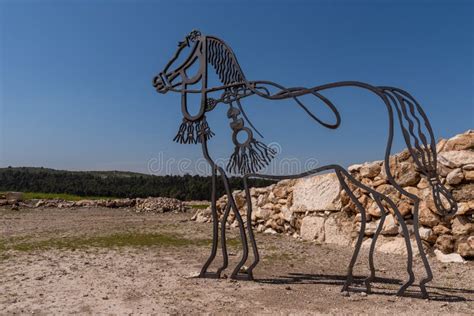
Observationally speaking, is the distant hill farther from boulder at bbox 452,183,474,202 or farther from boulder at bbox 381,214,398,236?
boulder at bbox 452,183,474,202

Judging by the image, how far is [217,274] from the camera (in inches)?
217

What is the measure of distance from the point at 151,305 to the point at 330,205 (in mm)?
6451

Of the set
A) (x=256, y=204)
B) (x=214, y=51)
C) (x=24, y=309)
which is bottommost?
(x=24, y=309)

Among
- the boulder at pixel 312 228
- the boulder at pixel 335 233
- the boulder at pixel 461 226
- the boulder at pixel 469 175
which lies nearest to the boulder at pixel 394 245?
the boulder at pixel 461 226

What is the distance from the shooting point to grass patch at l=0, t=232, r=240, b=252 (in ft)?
27.4

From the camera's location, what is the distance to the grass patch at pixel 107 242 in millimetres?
8352

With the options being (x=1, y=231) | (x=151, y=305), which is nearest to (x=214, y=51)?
(x=151, y=305)

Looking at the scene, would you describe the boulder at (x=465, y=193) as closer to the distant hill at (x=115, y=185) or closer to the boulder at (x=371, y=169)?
the boulder at (x=371, y=169)

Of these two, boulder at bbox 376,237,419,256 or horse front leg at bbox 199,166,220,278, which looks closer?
horse front leg at bbox 199,166,220,278

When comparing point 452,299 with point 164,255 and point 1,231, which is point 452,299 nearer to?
point 164,255

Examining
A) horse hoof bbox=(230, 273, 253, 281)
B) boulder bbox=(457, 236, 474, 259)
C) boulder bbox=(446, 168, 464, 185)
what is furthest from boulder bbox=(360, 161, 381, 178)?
horse hoof bbox=(230, 273, 253, 281)

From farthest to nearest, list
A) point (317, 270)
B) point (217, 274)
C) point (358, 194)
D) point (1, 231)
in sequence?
point (1, 231)
point (358, 194)
point (317, 270)
point (217, 274)

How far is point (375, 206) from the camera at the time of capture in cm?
875

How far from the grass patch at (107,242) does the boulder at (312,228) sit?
5.72 feet
